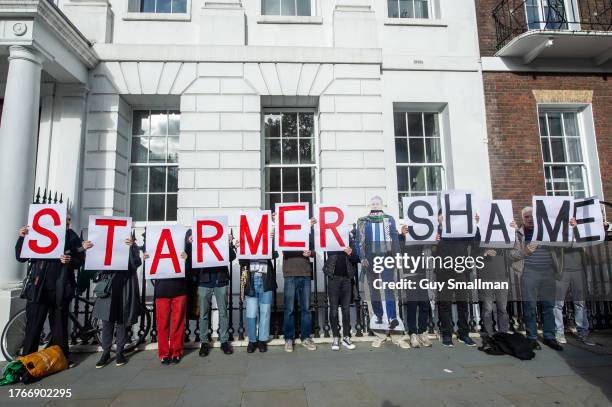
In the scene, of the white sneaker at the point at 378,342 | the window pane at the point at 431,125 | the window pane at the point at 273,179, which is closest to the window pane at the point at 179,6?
the window pane at the point at 273,179

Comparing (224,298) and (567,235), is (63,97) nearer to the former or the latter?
(224,298)

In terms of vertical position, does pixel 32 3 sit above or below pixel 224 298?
above

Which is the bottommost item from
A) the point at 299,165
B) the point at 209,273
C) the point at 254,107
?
the point at 209,273

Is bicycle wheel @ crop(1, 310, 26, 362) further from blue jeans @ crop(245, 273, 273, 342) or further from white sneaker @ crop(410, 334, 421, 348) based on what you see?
white sneaker @ crop(410, 334, 421, 348)

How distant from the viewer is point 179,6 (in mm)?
8961

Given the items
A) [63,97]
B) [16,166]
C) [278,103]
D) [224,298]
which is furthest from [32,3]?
[224,298]

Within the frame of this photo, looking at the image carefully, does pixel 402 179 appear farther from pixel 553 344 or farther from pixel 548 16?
pixel 548 16

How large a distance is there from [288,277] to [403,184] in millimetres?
4401

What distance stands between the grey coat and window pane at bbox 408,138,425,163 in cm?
659

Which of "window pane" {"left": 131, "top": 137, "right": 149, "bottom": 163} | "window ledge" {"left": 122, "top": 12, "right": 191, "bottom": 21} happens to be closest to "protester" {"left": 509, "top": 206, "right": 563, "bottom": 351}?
"window pane" {"left": 131, "top": 137, "right": 149, "bottom": 163}

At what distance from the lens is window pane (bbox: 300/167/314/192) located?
8.59m

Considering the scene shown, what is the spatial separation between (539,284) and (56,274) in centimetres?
734

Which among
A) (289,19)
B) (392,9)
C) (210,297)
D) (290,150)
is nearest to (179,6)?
(289,19)

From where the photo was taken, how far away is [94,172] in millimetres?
7816
